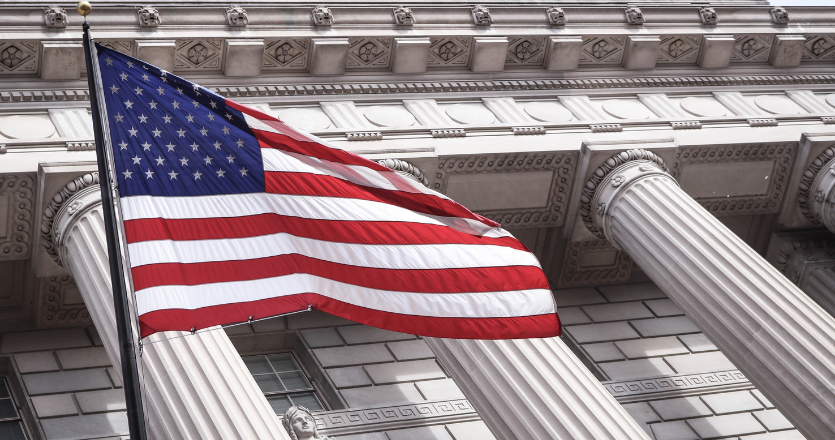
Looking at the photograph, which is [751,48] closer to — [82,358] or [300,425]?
[300,425]

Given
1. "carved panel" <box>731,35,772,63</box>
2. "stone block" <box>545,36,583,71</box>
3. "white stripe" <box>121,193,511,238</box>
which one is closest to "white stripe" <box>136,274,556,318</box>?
"white stripe" <box>121,193,511,238</box>

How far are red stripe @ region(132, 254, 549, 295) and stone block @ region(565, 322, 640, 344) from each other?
9262mm

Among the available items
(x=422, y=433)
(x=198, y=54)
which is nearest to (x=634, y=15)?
(x=198, y=54)

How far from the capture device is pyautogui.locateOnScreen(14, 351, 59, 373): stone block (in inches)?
656

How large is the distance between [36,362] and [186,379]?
18.2 ft

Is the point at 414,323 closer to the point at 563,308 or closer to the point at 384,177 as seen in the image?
the point at 384,177

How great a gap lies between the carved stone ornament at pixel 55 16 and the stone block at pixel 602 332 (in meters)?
11.5

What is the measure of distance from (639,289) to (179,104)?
1426cm

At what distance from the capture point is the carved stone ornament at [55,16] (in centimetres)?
1695

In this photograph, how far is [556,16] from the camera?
2067 centimetres

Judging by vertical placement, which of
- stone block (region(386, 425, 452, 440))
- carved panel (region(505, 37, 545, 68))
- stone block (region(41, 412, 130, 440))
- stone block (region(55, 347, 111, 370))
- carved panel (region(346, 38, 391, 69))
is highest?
carved panel (region(505, 37, 545, 68))

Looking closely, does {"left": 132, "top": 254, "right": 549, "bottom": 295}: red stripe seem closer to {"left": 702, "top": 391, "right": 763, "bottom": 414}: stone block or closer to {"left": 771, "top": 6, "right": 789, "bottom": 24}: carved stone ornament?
{"left": 702, "top": 391, "right": 763, "bottom": 414}: stone block

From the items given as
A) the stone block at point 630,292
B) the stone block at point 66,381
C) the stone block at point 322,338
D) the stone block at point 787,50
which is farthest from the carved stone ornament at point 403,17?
the stone block at point 787,50

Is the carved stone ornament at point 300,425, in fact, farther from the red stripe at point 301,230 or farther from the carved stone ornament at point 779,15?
the carved stone ornament at point 779,15
